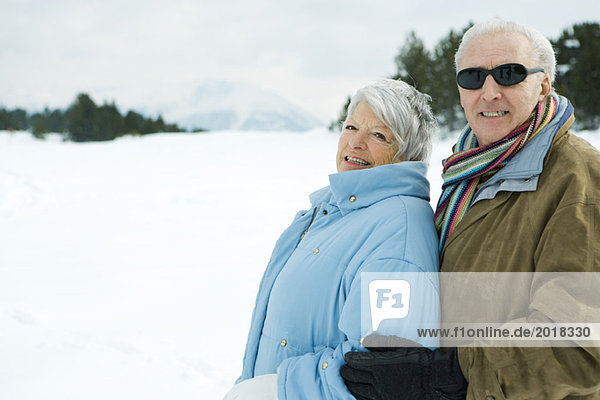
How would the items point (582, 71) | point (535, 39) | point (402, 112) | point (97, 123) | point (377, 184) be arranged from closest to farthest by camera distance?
point (535, 39)
point (377, 184)
point (402, 112)
point (582, 71)
point (97, 123)

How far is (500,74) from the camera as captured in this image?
1709 millimetres

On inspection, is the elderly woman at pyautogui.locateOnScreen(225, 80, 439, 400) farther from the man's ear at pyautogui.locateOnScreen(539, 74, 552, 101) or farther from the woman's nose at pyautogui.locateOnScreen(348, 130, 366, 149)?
the man's ear at pyautogui.locateOnScreen(539, 74, 552, 101)

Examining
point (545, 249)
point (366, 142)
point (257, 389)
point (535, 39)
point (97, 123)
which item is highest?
point (97, 123)

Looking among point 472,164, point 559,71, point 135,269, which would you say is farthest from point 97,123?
point 472,164

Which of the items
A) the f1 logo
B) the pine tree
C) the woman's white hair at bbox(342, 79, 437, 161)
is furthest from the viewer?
the pine tree

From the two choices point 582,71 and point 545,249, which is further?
point 582,71

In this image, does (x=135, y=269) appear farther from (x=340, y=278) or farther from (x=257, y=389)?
(x=340, y=278)

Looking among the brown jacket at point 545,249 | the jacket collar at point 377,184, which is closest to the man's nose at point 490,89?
the brown jacket at point 545,249

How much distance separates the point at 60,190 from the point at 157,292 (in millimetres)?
7607

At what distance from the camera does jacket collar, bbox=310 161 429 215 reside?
1.88 m

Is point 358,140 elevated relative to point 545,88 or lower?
lower

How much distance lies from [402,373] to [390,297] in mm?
218

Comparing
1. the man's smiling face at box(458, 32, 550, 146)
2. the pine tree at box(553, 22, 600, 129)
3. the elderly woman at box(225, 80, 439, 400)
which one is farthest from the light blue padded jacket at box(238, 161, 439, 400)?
the pine tree at box(553, 22, 600, 129)

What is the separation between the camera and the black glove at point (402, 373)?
1469 mm
